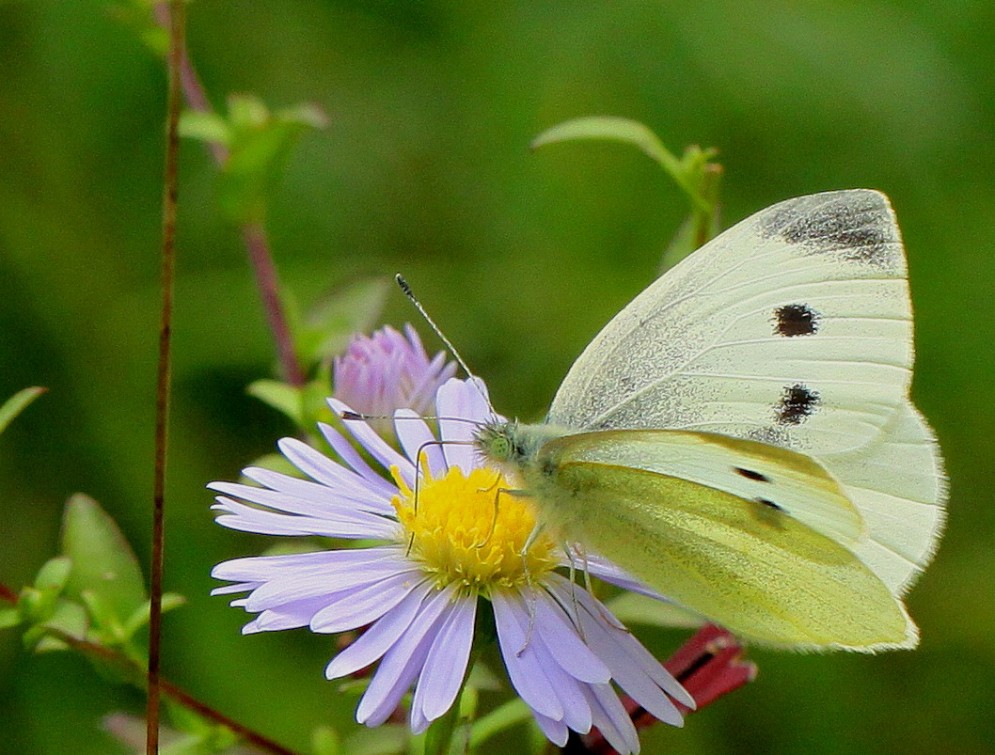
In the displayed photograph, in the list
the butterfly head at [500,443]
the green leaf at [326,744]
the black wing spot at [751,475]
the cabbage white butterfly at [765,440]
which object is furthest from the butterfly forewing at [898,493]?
the green leaf at [326,744]

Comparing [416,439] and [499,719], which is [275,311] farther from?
[499,719]

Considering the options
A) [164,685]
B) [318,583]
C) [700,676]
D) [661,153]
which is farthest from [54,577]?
[661,153]

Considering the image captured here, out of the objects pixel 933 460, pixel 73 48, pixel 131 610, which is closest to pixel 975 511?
pixel 933 460

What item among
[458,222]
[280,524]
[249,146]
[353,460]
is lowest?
[280,524]

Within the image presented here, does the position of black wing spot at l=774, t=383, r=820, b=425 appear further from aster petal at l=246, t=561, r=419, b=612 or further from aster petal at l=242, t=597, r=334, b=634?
aster petal at l=242, t=597, r=334, b=634

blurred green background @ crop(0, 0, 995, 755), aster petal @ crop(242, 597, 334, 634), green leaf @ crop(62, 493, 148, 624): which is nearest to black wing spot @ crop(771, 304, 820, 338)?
aster petal @ crop(242, 597, 334, 634)

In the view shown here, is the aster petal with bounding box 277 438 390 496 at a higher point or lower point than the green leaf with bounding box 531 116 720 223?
lower
